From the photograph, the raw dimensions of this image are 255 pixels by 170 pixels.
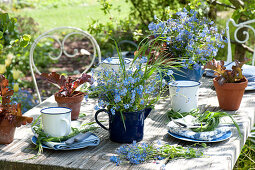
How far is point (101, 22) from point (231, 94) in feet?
19.0

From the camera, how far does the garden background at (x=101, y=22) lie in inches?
131

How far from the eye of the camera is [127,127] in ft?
5.23

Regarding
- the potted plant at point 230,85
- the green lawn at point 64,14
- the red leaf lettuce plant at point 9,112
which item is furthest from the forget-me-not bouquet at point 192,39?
the green lawn at point 64,14

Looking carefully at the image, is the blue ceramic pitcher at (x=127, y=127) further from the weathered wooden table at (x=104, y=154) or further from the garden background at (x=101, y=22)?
the garden background at (x=101, y=22)

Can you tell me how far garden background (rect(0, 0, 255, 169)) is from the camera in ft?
10.9

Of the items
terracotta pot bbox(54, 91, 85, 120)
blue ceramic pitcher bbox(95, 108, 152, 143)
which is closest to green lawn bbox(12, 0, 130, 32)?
terracotta pot bbox(54, 91, 85, 120)

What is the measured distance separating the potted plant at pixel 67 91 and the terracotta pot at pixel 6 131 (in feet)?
1.10

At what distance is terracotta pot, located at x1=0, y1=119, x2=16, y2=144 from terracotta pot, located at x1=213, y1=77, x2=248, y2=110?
104 centimetres

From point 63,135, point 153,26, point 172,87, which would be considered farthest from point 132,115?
point 153,26

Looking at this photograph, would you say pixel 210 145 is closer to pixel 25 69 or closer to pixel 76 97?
pixel 76 97

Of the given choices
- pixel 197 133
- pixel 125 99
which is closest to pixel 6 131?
pixel 125 99

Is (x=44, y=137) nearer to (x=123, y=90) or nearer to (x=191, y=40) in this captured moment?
(x=123, y=90)

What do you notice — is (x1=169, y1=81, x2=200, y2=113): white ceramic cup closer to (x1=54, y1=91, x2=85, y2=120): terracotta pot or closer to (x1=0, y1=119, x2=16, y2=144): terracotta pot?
(x1=54, y1=91, x2=85, y2=120): terracotta pot

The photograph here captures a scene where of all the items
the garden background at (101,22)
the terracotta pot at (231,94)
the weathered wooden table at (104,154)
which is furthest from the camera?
the garden background at (101,22)
